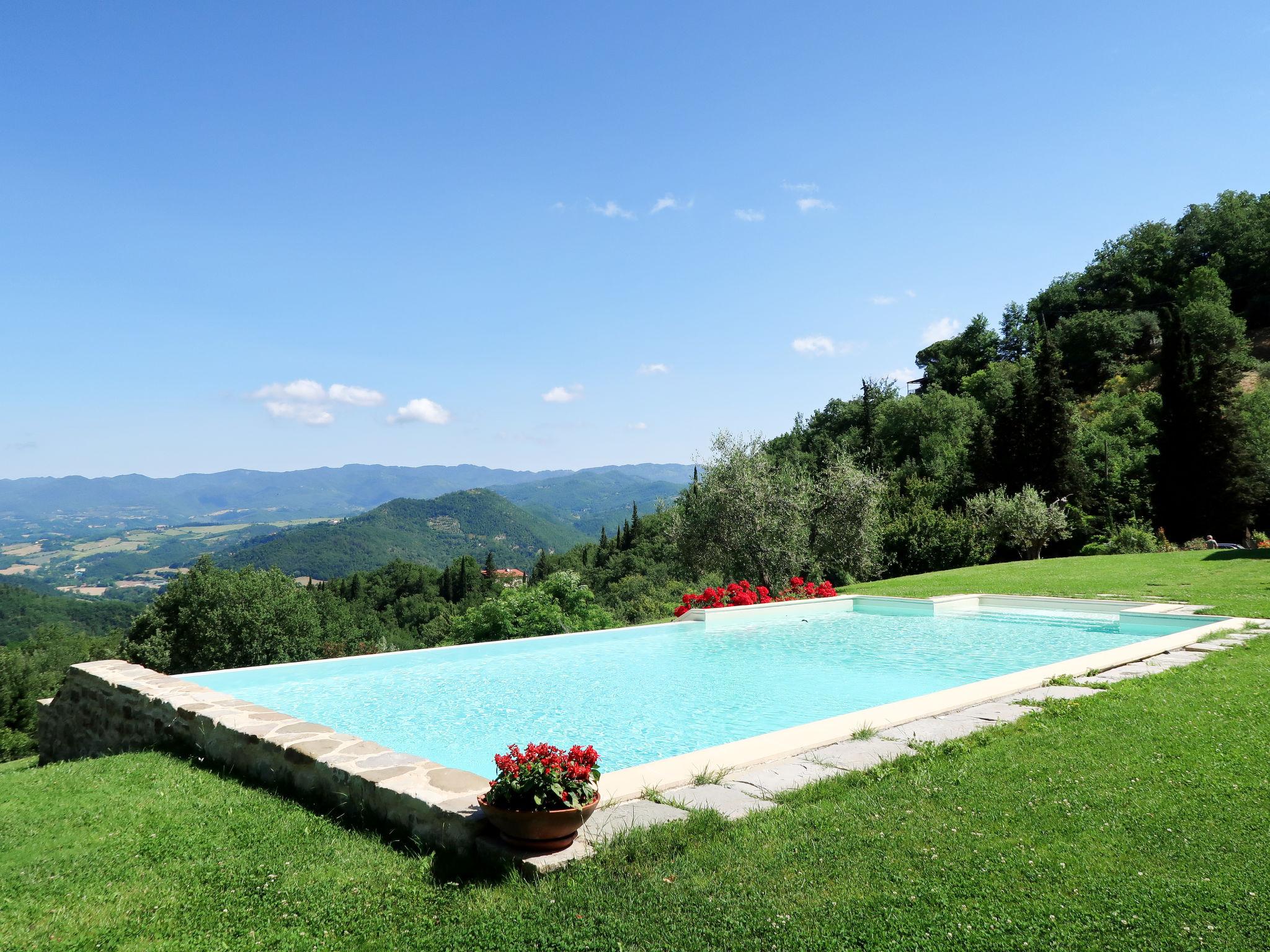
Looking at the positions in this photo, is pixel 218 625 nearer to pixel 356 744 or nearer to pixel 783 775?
pixel 356 744

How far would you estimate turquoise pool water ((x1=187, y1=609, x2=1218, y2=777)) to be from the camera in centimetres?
810

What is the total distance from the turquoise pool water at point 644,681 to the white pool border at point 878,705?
211mm

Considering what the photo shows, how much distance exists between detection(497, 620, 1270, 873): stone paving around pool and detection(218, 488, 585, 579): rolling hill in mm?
138426

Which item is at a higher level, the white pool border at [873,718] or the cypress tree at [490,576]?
the white pool border at [873,718]

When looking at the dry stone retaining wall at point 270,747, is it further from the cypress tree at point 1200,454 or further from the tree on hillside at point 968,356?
the tree on hillside at point 968,356

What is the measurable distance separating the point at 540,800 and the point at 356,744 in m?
2.26

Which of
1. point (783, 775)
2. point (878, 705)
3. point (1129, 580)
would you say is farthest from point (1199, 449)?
point (783, 775)

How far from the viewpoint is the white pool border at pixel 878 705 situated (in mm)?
4852

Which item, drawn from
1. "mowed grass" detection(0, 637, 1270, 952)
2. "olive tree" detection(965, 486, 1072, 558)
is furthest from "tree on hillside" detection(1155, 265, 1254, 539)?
"mowed grass" detection(0, 637, 1270, 952)

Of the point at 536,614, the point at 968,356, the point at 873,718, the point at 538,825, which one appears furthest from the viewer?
the point at 968,356

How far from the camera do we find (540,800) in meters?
3.49

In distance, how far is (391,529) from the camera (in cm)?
17862

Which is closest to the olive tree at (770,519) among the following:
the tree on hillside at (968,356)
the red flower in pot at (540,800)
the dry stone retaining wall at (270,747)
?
the dry stone retaining wall at (270,747)

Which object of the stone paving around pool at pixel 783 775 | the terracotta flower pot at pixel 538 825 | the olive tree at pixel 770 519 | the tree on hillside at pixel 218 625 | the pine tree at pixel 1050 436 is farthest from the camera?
the pine tree at pixel 1050 436
